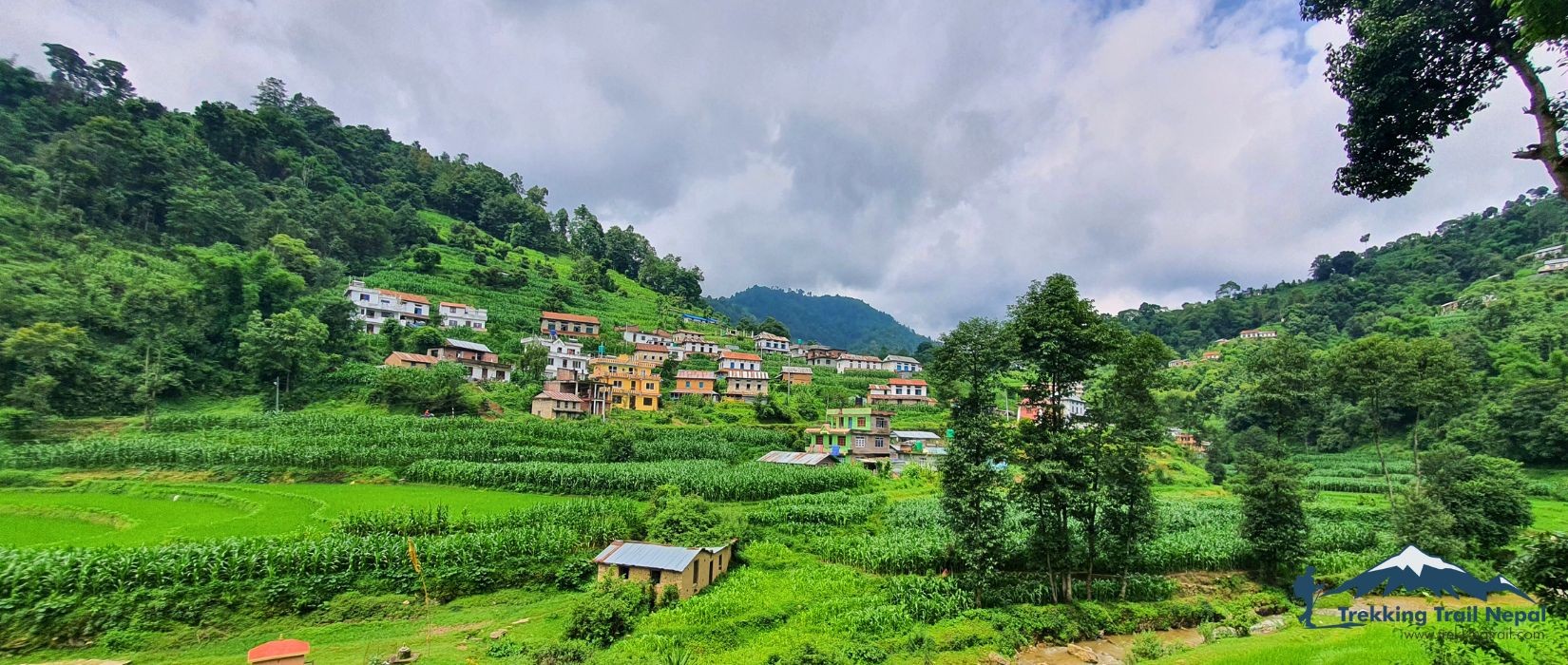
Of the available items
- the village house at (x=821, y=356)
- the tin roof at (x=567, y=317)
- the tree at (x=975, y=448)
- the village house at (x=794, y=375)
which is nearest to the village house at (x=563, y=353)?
the tin roof at (x=567, y=317)

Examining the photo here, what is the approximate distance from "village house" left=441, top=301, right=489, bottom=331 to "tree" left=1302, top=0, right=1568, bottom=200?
68.2 m

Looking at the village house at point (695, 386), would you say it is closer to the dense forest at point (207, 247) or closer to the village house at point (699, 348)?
the village house at point (699, 348)

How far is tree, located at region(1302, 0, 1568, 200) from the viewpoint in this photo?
6.14 m

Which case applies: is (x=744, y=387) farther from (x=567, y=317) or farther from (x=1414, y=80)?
(x=1414, y=80)

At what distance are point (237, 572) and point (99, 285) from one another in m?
40.5

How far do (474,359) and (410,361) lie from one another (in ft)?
18.5

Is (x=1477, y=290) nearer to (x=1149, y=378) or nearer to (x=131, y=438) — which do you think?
(x=1149, y=378)

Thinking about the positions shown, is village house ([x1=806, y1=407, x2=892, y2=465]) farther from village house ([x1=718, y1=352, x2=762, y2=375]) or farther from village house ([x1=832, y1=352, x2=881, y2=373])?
village house ([x1=832, y1=352, x2=881, y2=373])

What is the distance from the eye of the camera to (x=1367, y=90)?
7.32m

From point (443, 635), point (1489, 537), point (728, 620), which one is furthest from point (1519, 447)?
point (443, 635)

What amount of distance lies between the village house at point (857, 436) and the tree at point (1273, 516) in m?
24.4

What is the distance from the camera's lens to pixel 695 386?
194 ft

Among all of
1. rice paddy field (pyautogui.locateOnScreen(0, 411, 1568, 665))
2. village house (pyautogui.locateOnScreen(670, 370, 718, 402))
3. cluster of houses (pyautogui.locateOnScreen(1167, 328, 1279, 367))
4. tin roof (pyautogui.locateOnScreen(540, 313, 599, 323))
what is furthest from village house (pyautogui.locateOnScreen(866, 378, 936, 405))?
cluster of houses (pyautogui.locateOnScreen(1167, 328, 1279, 367))

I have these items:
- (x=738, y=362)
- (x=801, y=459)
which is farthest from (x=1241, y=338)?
(x=801, y=459)
